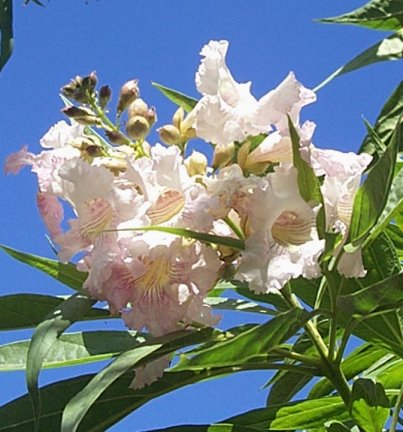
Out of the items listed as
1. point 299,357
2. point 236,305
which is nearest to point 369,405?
point 299,357

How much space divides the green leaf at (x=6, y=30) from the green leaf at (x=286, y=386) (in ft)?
2.29

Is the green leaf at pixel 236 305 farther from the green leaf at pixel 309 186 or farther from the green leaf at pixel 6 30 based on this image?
the green leaf at pixel 6 30

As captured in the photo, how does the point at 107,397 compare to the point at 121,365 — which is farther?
the point at 107,397

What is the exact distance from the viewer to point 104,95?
1093mm

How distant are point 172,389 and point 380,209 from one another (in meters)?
0.33

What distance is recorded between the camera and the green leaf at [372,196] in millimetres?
889

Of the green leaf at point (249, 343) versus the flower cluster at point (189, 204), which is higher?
the flower cluster at point (189, 204)

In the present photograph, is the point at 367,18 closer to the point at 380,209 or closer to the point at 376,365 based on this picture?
the point at 376,365

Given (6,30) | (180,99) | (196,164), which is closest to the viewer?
(196,164)

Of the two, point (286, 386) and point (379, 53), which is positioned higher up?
point (379, 53)

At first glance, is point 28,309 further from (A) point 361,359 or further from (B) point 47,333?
(A) point 361,359

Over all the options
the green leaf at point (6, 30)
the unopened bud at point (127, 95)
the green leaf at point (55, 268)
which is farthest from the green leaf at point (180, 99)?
the green leaf at point (6, 30)

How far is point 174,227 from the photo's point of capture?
954 mm

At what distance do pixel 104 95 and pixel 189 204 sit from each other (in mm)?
209
